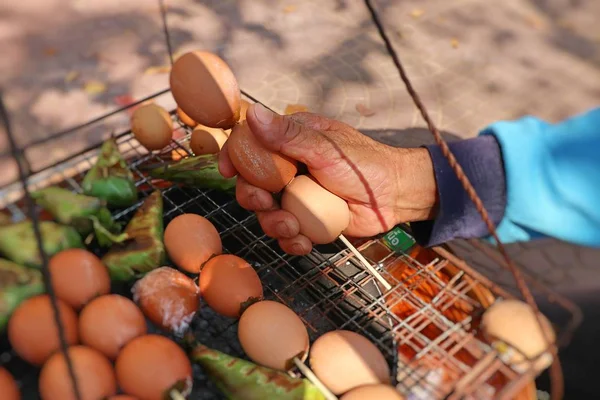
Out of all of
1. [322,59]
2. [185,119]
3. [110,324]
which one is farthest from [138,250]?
[322,59]

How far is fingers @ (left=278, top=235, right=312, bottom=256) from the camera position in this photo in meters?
1.37

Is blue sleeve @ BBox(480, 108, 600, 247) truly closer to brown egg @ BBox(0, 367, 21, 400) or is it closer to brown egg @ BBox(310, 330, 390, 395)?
brown egg @ BBox(310, 330, 390, 395)

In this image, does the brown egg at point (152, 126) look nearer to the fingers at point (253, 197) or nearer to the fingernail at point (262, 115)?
the fingers at point (253, 197)

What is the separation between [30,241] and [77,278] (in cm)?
21

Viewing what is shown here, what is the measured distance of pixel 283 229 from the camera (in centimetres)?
135

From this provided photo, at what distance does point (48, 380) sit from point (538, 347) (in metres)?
1.01

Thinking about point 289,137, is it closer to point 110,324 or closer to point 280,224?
point 280,224

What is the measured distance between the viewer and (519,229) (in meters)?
1.39

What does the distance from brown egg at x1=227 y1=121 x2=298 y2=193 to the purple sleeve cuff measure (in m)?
0.43

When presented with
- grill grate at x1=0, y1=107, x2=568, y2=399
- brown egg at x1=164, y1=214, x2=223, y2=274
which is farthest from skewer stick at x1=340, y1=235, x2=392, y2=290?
brown egg at x1=164, y1=214, x2=223, y2=274

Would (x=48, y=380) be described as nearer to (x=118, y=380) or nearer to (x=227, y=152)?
(x=118, y=380)

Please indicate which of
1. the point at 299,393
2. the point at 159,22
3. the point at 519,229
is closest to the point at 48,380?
the point at 299,393

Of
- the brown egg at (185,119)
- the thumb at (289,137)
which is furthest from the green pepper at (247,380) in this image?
the brown egg at (185,119)

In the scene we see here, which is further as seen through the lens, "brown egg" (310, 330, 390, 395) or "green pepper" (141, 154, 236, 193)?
"green pepper" (141, 154, 236, 193)
